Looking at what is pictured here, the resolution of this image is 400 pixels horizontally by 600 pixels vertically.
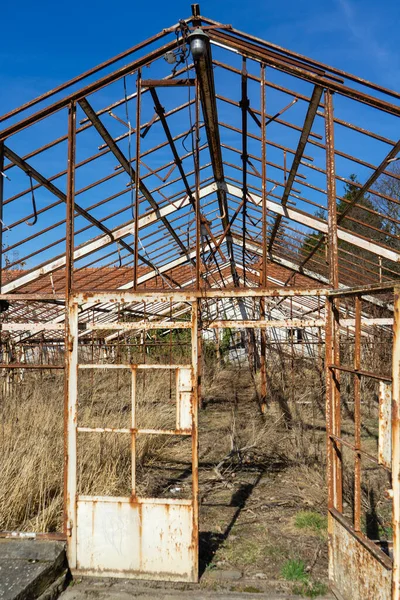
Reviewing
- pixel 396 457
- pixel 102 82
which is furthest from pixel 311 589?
pixel 102 82

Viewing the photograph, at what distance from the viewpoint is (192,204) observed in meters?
9.55

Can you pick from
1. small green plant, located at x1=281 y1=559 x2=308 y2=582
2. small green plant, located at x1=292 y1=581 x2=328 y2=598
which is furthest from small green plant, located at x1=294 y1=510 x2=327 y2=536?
small green plant, located at x1=292 y1=581 x2=328 y2=598

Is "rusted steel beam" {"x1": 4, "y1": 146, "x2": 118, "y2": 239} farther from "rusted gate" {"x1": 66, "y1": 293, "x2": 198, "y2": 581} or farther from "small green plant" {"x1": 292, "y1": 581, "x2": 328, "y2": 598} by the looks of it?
"small green plant" {"x1": 292, "y1": 581, "x2": 328, "y2": 598}

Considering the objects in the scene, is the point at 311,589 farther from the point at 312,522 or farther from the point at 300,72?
the point at 300,72

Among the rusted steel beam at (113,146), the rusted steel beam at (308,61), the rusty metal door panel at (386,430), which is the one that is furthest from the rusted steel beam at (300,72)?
the rusty metal door panel at (386,430)

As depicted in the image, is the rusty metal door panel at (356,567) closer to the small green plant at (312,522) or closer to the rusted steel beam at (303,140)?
the small green plant at (312,522)

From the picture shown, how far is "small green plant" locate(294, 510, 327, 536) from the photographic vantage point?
537 cm

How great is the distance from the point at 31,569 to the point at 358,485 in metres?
2.73

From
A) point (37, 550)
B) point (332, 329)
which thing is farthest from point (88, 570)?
point (332, 329)

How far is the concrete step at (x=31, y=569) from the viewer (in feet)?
12.4

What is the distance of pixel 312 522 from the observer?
5508mm

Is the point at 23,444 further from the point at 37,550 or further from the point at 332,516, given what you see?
the point at 332,516

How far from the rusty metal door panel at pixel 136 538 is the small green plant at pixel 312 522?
1.64 m

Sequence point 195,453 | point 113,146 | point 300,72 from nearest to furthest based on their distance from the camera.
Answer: point 195,453
point 300,72
point 113,146
